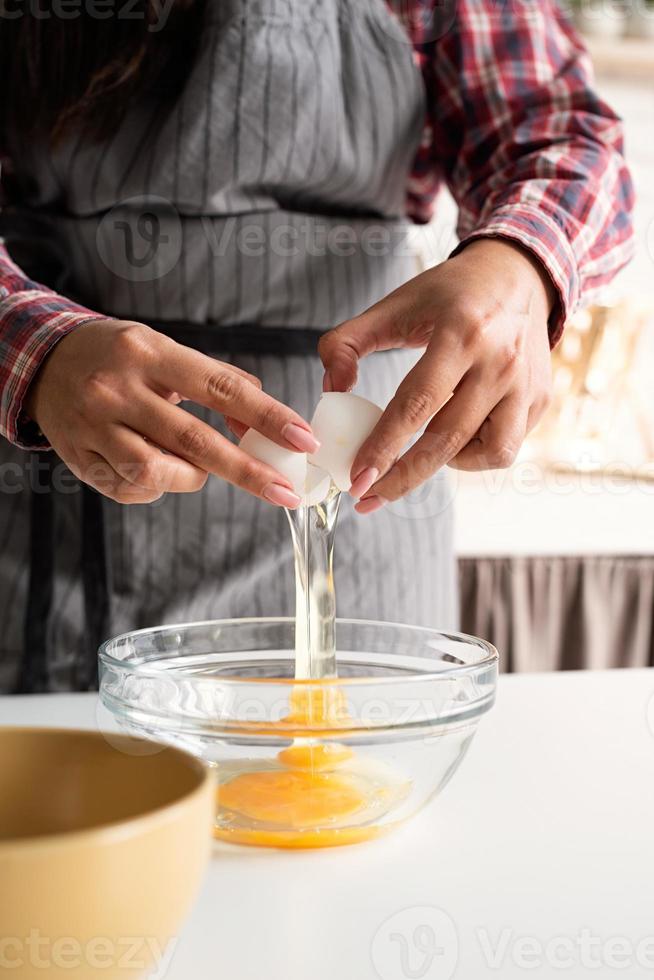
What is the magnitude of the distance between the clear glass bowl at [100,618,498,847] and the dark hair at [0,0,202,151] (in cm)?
49

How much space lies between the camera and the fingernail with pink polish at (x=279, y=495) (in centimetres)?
52

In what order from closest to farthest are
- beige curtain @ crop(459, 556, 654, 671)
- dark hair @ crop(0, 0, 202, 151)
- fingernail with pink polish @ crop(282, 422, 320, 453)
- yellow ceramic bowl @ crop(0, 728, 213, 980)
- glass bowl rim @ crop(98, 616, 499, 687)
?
yellow ceramic bowl @ crop(0, 728, 213, 980)
glass bowl rim @ crop(98, 616, 499, 687)
fingernail with pink polish @ crop(282, 422, 320, 453)
dark hair @ crop(0, 0, 202, 151)
beige curtain @ crop(459, 556, 654, 671)

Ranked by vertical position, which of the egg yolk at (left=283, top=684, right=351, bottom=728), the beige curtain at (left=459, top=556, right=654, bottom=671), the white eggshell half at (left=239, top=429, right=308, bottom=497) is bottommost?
the beige curtain at (left=459, top=556, right=654, bottom=671)

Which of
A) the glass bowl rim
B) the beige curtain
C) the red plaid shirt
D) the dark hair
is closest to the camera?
the glass bowl rim

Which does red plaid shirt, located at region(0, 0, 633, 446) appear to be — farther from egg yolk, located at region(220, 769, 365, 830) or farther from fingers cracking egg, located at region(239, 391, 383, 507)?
egg yolk, located at region(220, 769, 365, 830)

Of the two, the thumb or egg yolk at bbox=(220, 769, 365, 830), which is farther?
the thumb

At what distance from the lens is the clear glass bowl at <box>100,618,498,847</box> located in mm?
425

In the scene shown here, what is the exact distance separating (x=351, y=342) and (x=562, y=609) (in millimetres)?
1249

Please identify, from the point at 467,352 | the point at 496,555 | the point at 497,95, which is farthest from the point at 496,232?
the point at 496,555

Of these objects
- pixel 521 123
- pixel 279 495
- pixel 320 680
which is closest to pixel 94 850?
pixel 320 680

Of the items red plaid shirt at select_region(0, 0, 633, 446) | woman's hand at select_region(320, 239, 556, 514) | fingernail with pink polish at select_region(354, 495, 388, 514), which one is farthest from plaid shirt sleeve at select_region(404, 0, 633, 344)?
fingernail with pink polish at select_region(354, 495, 388, 514)

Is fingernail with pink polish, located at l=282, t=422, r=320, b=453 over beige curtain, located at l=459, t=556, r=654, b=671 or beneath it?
over

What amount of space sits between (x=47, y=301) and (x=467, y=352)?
9.8 inches

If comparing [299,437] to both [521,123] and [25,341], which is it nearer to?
[25,341]
